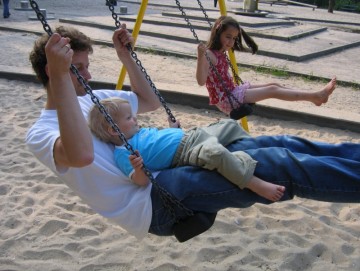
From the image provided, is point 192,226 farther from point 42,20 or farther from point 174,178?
point 42,20

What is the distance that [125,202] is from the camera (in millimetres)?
1984

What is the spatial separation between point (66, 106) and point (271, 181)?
873mm

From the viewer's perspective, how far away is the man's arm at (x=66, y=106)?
1.50 meters

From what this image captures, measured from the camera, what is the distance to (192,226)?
6.32 ft

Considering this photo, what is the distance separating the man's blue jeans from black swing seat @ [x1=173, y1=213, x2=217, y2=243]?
3 centimetres

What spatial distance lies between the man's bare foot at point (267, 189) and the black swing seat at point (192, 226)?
24 centimetres

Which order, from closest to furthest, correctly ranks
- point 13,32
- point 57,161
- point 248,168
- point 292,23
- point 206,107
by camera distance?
point 57,161 → point 248,168 → point 206,107 → point 13,32 → point 292,23

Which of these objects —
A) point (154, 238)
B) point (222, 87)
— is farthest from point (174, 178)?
point (222, 87)

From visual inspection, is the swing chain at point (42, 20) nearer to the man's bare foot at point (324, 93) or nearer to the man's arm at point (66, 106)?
the man's arm at point (66, 106)

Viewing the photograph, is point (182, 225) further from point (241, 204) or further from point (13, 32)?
point (13, 32)

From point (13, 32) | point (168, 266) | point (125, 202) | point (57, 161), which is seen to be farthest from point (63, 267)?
point (13, 32)

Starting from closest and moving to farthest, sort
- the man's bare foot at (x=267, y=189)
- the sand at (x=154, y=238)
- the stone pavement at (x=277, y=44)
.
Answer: the man's bare foot at (x=267, y=189) < the sand at (x=154, y=238) < the stone pavement at (x=277, y=44)

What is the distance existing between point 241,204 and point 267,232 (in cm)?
103

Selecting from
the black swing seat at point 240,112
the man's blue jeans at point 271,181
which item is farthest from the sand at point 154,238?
the man's blue jeans at point 271,181
